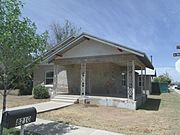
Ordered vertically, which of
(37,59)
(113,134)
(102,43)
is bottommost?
(113,134)

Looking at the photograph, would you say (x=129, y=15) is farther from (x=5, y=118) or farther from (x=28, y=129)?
(x=5, y=118)

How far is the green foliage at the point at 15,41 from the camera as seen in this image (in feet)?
18.9

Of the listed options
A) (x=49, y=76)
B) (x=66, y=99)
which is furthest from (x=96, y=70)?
(x=49, y=76)

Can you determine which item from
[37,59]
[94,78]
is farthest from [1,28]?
[94,78]

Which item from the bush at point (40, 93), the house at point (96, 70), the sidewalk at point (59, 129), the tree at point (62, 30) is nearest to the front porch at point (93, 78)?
the house at point (96, 70)

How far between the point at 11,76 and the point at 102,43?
30.6 feet

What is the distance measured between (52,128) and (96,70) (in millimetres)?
10860

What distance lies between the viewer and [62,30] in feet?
132

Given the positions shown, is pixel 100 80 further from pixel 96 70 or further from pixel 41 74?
pixel 41 74

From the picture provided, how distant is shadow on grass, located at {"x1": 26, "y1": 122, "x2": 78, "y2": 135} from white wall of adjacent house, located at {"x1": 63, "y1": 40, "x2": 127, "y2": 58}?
24.8 ft

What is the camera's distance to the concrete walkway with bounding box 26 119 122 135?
6.98 meters

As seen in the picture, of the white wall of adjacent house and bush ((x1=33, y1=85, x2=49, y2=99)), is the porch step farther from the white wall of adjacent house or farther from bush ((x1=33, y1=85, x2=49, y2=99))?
the white wall of adjacent house

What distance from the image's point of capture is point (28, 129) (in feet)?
24.3

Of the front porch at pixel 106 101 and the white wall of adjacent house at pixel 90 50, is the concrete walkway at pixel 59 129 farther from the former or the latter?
the white wall of adjacent house at pixel 90 50
